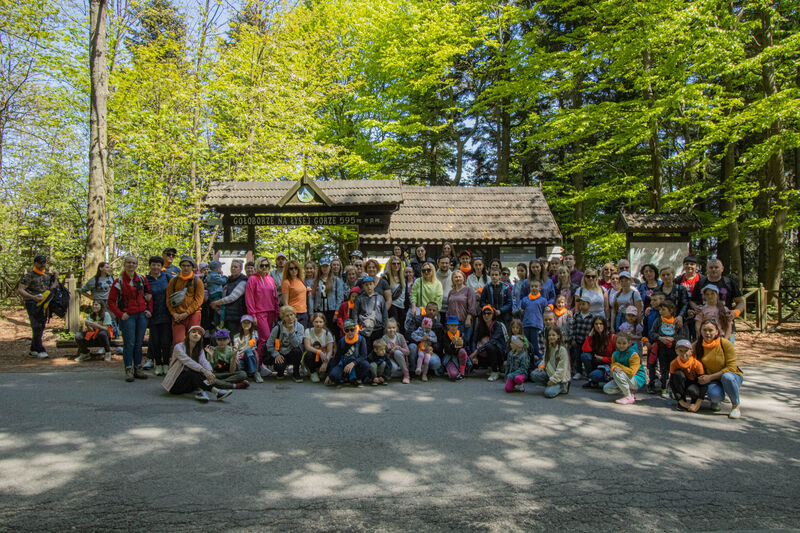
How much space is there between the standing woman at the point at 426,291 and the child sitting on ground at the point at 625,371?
297 centimetres

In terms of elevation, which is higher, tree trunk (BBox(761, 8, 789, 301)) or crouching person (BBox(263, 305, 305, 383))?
tree trunk (BBox(761, 8, 789, 301))

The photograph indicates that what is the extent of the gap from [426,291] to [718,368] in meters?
4.44

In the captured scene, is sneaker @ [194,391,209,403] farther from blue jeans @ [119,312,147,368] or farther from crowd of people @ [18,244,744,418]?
blue jeans @ [119,312,147,368]

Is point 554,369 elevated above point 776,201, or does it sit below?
below

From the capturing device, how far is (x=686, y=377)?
6.63 metres

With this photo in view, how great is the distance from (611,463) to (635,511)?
A: 3.06ft

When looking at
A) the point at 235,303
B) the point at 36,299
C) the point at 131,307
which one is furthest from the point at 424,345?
the point at 36,299

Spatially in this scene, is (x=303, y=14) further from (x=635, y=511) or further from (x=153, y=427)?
(x=635, y=511)

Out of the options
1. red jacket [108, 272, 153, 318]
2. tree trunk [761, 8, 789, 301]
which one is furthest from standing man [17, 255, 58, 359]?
tree trunk [761, 8, 789, 301]

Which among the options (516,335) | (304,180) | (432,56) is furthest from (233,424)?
(432,56)

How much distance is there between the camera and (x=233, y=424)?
Result: 551 cm

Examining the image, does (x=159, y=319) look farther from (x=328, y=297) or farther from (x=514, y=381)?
(x=514, y=381)

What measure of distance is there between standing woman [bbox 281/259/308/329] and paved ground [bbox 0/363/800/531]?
6.93 feet

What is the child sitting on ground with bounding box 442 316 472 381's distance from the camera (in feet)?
27.1
